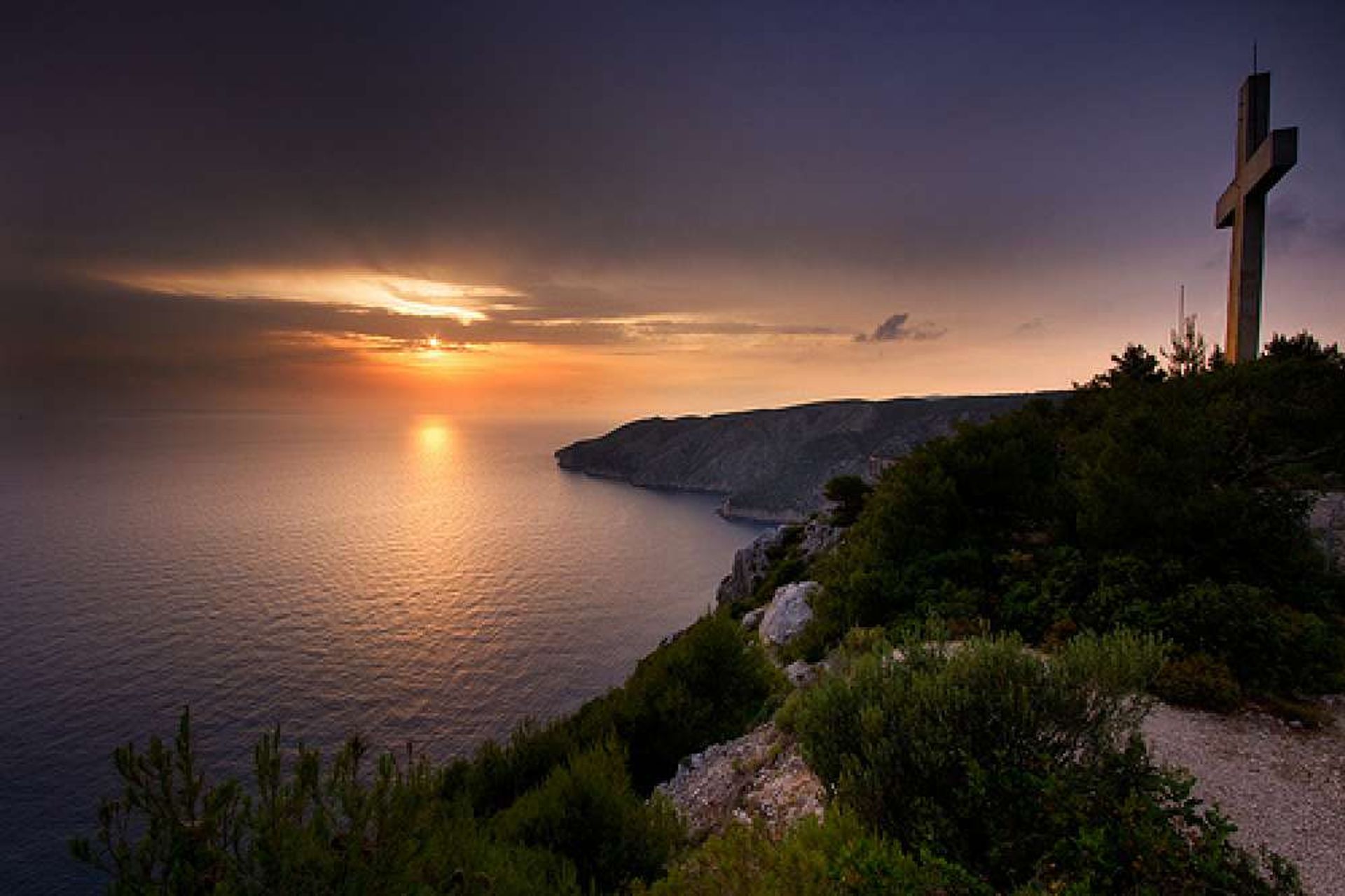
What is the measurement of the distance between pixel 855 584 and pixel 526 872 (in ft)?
34.1

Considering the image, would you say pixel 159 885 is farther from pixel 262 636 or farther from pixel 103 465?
pixel 103 465

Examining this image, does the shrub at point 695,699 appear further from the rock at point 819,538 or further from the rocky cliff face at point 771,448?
the rocky cliff face at point 771,448

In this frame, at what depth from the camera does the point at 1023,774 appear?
481 cm

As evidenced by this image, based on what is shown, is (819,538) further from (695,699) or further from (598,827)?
(598,827)

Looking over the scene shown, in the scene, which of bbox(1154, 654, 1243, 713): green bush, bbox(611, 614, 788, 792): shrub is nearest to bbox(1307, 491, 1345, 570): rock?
bbox(1154, 654, 1243, 713): green bush

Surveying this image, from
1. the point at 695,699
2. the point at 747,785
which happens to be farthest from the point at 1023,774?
the point at 695,699

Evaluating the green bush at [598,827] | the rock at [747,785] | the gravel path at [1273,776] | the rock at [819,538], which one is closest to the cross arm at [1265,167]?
the gravel path at [1273,776]

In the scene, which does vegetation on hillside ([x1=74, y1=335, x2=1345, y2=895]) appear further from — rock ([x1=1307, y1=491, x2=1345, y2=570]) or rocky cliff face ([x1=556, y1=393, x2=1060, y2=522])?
rocky cliff face ([x1=556, y1=393, x2=1060, y2=522])

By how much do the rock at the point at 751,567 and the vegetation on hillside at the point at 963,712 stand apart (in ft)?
59.9

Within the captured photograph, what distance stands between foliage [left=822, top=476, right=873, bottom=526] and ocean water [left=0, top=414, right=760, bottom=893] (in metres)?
22.0

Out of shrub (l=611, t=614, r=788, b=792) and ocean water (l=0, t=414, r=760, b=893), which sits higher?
shrub (l=611, t=614, r=788, b=792)

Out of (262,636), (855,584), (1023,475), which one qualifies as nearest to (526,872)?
(855,584)

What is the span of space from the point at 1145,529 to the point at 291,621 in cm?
5939

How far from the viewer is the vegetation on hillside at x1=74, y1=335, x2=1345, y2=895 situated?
3.79 m
